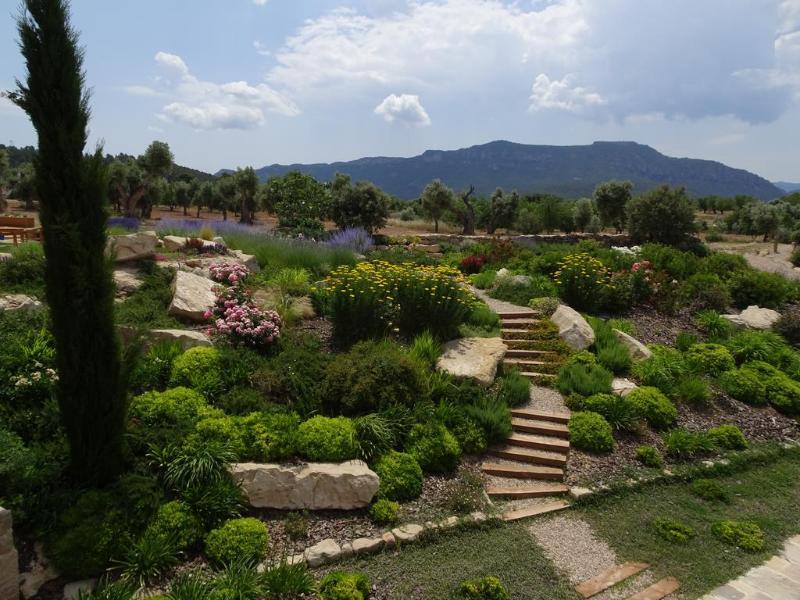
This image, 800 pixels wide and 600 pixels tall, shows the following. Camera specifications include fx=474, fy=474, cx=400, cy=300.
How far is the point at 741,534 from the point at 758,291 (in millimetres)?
10457

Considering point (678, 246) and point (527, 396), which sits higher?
point (678, 246)

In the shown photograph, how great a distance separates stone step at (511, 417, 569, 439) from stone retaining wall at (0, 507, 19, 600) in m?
5.52

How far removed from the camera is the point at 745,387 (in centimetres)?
843

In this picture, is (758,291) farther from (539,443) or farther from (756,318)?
(539,443)

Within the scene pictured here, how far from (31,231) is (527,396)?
1302cm

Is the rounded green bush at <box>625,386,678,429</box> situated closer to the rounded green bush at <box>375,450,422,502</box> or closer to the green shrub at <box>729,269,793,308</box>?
the rounded green bush at <box>375,450,422,502</box>

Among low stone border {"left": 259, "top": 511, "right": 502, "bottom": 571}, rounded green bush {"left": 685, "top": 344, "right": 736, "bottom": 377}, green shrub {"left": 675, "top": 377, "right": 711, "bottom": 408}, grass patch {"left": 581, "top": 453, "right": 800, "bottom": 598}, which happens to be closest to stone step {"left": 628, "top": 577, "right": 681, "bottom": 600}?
grass patch {"left": 581, "top": 453, "right": 800, "bottom": 598}

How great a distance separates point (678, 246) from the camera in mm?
20516

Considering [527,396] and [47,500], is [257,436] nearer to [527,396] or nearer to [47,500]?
[47,500]

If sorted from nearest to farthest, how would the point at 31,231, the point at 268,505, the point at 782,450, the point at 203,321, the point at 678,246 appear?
the point at 268,505, the point at 782,450, the point at 203,321, the point at 31,231, the point at 678,246

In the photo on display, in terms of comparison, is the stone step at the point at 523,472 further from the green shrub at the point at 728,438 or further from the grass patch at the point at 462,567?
the green shrub at the point at 728,438

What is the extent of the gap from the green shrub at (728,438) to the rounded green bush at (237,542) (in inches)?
256

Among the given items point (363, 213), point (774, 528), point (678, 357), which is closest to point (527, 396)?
point (774, 528)

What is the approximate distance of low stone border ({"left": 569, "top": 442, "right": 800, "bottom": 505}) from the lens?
5750 millimetres
